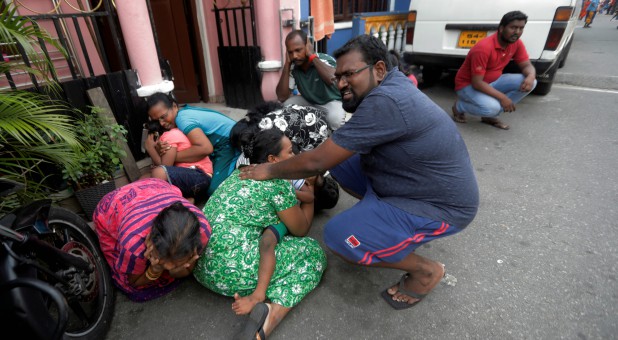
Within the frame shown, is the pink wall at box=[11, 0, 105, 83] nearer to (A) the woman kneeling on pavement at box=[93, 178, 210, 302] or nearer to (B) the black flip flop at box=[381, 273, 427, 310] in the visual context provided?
(A) the woman kneeling on pavement at box=[93, 178, 210, 302]

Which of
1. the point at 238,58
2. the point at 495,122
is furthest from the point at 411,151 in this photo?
the point at 238,58

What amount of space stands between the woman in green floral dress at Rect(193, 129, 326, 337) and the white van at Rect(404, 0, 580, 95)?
393cm

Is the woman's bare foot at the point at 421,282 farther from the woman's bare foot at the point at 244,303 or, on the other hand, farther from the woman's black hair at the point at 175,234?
the woman's black hair at the point at 175,234

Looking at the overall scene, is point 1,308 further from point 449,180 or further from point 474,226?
point 474,226

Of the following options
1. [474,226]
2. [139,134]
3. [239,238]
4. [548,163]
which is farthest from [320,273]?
[548,163]

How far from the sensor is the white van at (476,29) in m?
4.08

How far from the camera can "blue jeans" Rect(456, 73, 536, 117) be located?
401cm

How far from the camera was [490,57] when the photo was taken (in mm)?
3887

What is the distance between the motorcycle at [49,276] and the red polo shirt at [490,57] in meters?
4.11

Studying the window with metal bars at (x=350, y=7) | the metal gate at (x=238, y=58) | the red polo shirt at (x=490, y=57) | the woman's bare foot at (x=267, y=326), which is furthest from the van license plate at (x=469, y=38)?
the woman's bare foot at (x=267, y=326)

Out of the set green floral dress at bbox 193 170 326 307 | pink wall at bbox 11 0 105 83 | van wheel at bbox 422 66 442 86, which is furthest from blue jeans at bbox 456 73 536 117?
pink wall at bbox 11 0 105 83

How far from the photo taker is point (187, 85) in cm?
Result: 506

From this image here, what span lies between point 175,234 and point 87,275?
56cm

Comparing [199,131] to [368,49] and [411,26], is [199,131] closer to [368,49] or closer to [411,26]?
[368,49]
